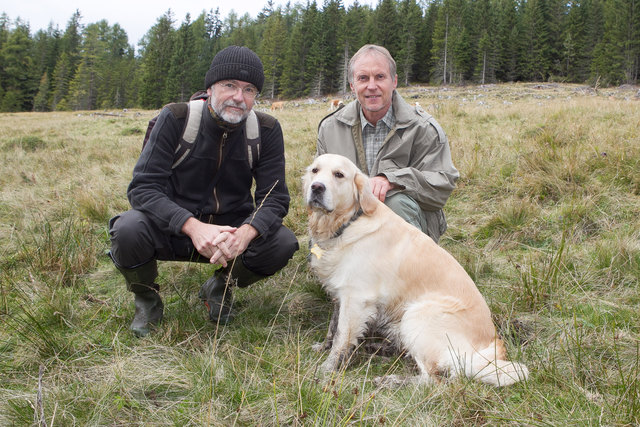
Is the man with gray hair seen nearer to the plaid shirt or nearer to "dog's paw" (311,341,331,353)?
the plaid shirt

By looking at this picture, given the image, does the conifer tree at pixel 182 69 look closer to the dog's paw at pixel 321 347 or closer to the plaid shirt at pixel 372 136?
the plaid shirt at pixel 372 136

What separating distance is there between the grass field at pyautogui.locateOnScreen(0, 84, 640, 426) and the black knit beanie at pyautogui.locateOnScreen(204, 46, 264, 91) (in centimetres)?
152

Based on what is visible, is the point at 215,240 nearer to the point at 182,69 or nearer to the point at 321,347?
the point at 321,347

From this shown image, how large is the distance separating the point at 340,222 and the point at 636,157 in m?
3.94

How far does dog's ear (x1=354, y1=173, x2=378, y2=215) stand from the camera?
2.49 m

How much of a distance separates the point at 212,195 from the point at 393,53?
53.5 meters

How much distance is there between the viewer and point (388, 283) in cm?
241

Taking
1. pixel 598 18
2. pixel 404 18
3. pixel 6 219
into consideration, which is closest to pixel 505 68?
pixel 598 18

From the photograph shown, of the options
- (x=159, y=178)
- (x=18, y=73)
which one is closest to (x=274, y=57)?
(x=18, y=73)

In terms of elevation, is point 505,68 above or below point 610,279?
above

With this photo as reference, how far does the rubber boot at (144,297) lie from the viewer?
8.53 ft

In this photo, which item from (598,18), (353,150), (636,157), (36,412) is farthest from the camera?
(598,18)

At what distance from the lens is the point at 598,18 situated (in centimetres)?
4534

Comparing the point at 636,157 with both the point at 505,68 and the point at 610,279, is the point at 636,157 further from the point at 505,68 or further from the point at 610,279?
the point at 505,68
